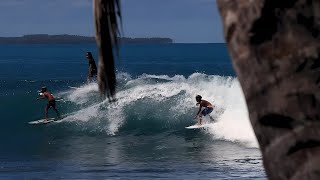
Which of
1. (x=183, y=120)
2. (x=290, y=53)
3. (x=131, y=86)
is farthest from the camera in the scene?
(x=131, y=86)

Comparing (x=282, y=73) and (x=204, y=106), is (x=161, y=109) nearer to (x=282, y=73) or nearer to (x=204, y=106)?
(x=204, y=106)

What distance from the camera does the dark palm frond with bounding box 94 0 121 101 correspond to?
8.12 ft

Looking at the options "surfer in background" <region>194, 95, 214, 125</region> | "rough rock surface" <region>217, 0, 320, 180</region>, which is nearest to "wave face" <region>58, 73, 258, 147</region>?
"surfer in background" <region>194, 95, 214, 125</region>

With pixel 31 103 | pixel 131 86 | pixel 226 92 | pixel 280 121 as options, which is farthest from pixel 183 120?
pixel 280 121

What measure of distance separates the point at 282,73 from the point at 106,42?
581 millimetres

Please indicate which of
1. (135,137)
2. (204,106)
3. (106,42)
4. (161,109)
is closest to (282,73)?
(106,42)

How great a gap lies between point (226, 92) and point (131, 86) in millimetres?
4721

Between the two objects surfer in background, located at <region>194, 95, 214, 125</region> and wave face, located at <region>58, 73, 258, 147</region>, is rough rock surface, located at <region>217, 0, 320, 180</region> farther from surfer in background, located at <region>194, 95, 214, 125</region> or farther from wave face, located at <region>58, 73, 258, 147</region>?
surfer in background, located at <region>194, 95, 214, 125</region>

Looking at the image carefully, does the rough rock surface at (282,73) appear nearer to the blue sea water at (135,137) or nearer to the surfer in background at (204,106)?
the blue sea water at (135,137)

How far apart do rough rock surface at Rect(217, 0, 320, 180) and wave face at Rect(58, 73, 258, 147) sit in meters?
19.4

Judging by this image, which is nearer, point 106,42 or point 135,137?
point 106,42

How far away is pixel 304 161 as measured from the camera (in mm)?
2385

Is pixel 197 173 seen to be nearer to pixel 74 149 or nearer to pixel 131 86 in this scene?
pixel 74 149

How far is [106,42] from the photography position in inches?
97.5
